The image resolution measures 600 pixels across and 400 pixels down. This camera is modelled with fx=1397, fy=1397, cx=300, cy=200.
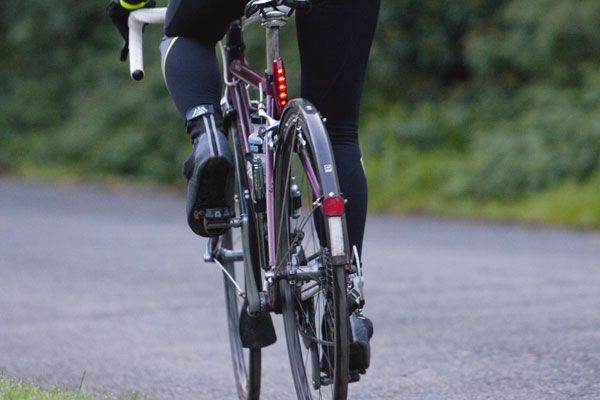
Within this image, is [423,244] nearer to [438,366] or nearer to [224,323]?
[224,323]

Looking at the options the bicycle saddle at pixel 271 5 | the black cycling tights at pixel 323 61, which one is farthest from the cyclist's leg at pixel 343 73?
the bicycle saddle at pixel 271 5

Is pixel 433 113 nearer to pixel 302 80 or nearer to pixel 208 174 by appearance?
pixel 302 80

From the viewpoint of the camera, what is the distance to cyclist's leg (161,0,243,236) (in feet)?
11.8

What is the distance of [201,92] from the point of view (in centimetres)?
374

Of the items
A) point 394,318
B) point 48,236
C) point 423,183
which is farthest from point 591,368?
point 423,183

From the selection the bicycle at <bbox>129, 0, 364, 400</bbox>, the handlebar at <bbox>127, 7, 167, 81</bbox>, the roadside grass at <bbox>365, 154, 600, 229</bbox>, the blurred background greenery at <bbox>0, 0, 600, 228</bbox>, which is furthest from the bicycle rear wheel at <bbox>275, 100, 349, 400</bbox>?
the blurred background greenery at <bbox>0, 0, 600, 228</bbox>

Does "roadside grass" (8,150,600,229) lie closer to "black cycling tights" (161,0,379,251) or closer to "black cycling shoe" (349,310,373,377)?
"black cycling tights" (161,0,379,251)

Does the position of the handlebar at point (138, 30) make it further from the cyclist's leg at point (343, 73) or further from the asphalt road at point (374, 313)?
the asphalt road at point (374, 313)

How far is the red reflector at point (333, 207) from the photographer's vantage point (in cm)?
317

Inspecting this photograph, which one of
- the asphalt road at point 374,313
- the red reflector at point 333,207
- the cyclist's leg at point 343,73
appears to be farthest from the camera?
the asphalt road at point 374,313

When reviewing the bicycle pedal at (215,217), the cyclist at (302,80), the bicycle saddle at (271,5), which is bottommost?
the bicycle pedal at (215,217)

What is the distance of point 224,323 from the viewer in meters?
6.25

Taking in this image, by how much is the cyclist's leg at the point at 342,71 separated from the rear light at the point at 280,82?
2.1 inches

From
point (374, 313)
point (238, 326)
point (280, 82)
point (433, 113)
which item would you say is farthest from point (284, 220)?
point (433, 113)
